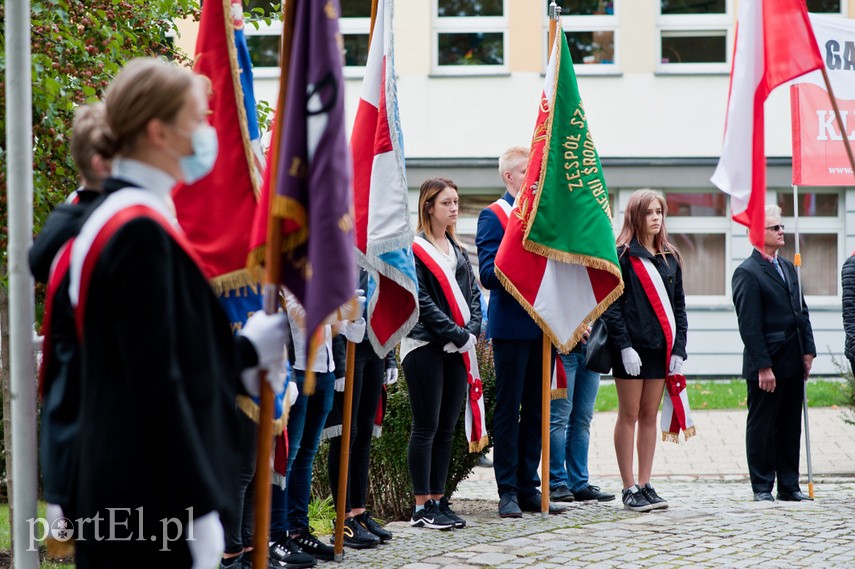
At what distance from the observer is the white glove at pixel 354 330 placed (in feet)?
19.0

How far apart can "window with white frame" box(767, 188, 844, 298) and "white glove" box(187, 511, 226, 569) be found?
16.6m

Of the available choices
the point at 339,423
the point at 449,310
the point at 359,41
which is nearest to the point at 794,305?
the point at 449,310

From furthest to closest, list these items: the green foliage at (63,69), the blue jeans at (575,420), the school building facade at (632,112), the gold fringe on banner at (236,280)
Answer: the school building facade at (632,112) < the blue jeans at (575,420) < the green foliage at (63,69) < the gold fringe on banner at (236,280)

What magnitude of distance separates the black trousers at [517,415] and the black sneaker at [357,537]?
3.96 feet

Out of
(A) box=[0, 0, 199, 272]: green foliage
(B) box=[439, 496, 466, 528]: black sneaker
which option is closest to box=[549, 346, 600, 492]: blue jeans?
(B) box=[439, 496, 466, 528]: black sneaker

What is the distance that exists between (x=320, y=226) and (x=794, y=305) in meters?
5.54

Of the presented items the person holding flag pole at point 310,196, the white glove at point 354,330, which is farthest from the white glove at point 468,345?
the person holding flag pole at point 310,196

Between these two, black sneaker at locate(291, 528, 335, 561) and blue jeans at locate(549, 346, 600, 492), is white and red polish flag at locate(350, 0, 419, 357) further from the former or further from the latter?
blue jeans at locate(549, 346, 600, 492)

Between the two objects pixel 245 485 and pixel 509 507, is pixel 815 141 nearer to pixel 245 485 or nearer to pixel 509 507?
pixel 509 507

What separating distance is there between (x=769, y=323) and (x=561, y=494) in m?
1.91

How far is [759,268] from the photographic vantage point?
786 cm

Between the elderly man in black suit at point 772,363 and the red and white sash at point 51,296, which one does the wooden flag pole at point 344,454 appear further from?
the elderly man in black suit at point 772,363

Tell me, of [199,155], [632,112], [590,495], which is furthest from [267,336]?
[632,112]

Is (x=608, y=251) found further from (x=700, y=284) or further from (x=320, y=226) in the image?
(x=700, y=284)
